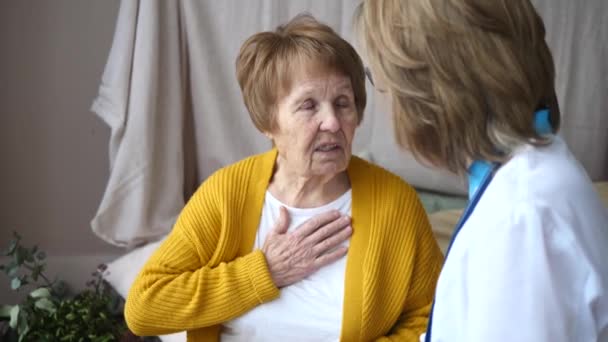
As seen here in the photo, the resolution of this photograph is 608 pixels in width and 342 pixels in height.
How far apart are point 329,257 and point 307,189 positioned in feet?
0.52

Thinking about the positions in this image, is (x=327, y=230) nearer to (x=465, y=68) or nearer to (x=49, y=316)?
(x=465, y=68)

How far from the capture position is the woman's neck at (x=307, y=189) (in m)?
1.41

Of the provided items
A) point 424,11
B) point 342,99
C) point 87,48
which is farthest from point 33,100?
point 424,11

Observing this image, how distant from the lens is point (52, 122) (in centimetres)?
234

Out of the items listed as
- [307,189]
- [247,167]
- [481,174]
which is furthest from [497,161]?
[247,167]

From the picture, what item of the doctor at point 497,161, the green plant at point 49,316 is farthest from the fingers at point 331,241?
the green plant at point 49,316

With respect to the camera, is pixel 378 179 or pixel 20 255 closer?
pixel 378 179

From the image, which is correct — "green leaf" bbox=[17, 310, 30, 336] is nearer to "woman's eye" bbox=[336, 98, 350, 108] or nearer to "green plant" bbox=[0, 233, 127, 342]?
"green plant" bbox=[0, 233, 127, 342]

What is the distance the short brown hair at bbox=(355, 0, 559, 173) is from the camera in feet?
2.87

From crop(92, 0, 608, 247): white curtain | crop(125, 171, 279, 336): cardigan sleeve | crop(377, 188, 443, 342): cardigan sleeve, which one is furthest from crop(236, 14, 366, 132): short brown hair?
crop(92, 0, 608, 247): white curtain

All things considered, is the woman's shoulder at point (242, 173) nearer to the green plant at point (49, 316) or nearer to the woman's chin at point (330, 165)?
the woman's chin at point (330, 165)

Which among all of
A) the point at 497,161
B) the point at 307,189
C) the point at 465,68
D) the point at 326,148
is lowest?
the point at 307,189

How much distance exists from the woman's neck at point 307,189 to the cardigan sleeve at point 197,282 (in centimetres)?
13

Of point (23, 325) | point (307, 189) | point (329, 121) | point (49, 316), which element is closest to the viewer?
point (329, 121)
